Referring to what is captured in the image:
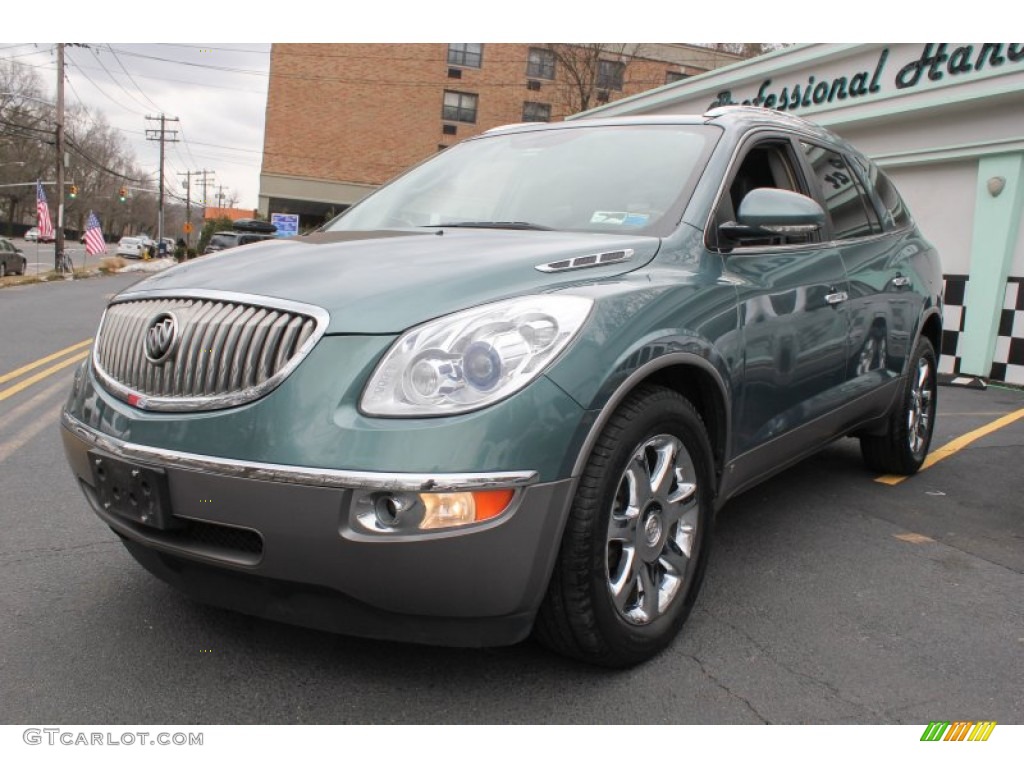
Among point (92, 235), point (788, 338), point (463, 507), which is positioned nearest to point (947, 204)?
point (788, 338)

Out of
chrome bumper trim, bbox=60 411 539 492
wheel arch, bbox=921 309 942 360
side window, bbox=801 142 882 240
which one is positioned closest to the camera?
chrome bumper trim, bbox=60 411 539 492

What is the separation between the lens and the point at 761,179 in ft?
11.3

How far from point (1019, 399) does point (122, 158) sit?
103 metres

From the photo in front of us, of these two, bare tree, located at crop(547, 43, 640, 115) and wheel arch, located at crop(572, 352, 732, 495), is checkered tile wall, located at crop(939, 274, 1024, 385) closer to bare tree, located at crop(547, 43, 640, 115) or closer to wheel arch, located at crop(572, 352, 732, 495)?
wheel arch, located at crop(572, 352, 732, 495)

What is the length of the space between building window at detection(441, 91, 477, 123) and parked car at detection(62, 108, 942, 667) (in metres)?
44.1

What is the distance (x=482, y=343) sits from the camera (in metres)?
2.10

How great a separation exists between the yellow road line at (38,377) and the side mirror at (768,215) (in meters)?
4.52

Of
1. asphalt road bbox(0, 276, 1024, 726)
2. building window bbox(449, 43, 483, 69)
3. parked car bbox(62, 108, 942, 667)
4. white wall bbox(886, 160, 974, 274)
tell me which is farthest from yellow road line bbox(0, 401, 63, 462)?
building window bbox(449, 43, 483, 69)

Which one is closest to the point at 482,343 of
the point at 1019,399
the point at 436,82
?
the point at 1019,399

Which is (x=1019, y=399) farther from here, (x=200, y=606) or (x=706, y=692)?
(x=200, y=606)

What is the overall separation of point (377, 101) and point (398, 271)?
4474 cm

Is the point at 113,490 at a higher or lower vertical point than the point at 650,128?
lower

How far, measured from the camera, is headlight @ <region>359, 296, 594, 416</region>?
2.03 metres

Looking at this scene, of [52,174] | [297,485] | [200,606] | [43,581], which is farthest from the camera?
[52,174]
